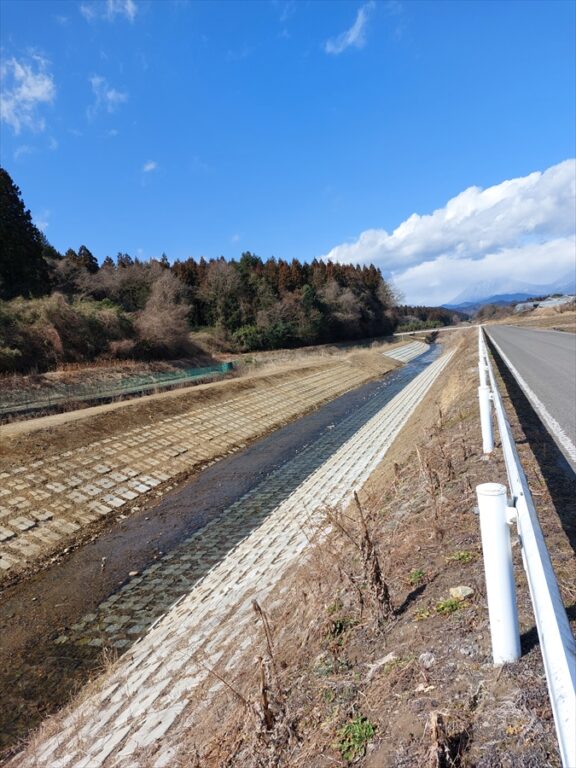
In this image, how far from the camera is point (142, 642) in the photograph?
788 centimetres

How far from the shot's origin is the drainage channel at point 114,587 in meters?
7.57

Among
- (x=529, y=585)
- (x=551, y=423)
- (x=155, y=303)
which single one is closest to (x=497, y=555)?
(x=529, y=585)

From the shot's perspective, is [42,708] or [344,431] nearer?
[42,708]

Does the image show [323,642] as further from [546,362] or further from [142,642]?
[546,362]

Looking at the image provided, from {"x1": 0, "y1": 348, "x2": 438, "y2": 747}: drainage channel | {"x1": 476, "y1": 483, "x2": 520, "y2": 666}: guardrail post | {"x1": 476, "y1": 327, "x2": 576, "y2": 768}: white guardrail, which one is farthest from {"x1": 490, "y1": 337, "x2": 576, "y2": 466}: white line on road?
{"x1": 0, "y1": 348, "x2": 438, "y2": 747}: drainage channel

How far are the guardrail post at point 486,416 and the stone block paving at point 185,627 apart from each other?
3.04m

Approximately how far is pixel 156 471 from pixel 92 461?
7.64ft

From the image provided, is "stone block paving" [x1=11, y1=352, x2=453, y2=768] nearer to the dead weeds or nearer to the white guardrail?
the dead weeds

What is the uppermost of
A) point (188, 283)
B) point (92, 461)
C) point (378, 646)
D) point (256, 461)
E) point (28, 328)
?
point (188, 283)

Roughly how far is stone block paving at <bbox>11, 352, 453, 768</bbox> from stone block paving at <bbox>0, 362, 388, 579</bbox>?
388 cm

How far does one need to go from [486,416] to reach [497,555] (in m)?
5.16

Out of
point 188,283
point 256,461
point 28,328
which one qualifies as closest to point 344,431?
point 256,461

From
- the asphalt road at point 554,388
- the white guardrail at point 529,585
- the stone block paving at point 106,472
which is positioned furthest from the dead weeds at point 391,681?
the stone block paving at point 106,472

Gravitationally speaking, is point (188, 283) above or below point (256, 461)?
above
